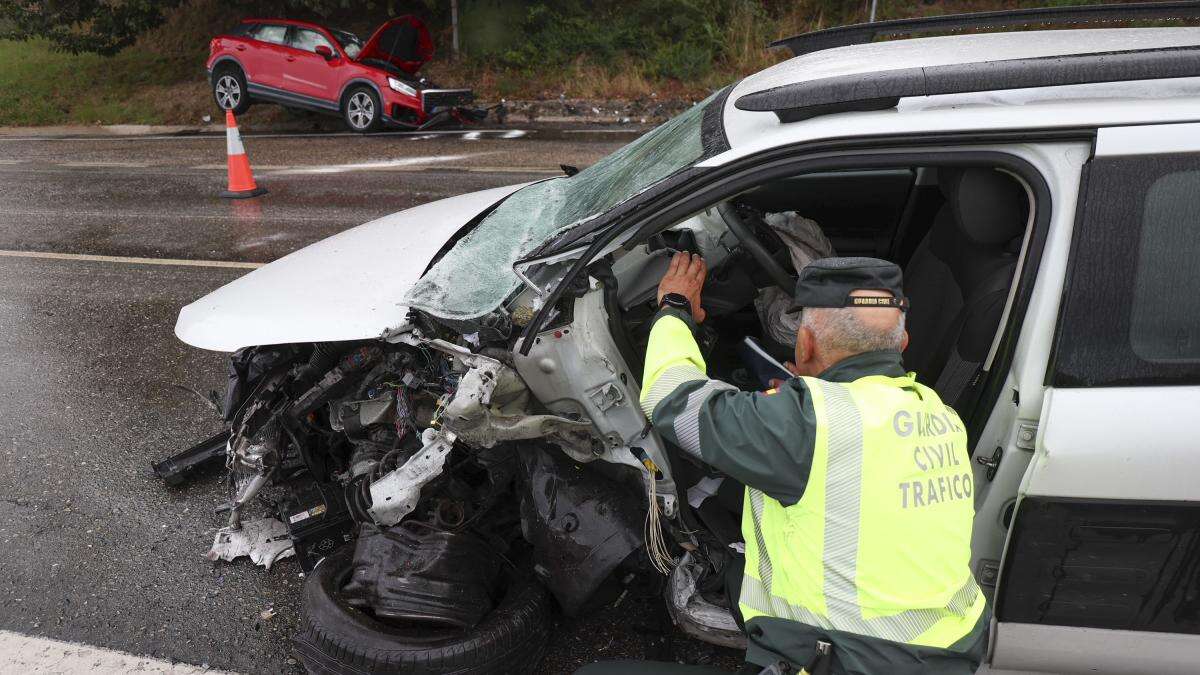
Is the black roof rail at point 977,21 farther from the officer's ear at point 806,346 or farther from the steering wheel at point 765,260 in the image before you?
the officer's ear at point 806,346

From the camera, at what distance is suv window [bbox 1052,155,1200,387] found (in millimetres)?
1758

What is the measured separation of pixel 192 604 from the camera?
2.87 meters

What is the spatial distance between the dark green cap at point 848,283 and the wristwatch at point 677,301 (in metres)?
0.37

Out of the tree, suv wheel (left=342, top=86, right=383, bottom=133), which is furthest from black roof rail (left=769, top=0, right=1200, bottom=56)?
the tree

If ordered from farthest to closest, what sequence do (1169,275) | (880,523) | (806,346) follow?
1. (806,346)
2. (1169,275)
3. (880,523)

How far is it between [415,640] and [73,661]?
3.93 feet

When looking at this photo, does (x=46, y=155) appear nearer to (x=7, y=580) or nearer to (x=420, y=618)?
(x=7, y=580)

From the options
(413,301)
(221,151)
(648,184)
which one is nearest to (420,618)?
(413,301)

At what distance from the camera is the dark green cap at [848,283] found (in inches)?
72.4

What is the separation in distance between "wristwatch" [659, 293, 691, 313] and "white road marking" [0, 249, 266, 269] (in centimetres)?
477

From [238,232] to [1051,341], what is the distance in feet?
22.5

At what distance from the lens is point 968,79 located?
186 cm

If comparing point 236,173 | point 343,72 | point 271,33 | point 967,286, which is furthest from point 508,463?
point 271,33

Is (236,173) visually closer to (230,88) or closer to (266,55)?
(266,55)
